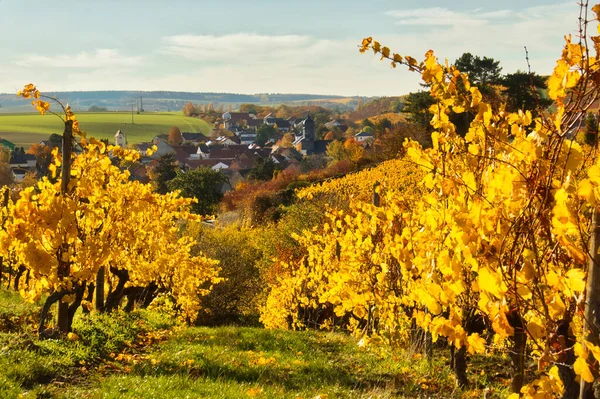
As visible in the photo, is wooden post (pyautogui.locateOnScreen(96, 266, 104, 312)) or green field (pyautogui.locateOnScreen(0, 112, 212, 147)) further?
green field (pyautogui.locateOnScreen(0, 112, 212, 147))

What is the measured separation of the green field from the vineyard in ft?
379

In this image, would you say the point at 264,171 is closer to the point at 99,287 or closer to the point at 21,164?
Result: the point at 21,164

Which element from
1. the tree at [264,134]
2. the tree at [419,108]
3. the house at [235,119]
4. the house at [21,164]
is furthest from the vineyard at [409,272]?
the house at [235,119]

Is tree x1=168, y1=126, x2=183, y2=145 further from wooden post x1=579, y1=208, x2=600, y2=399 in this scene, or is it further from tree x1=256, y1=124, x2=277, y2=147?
wooden post x1=579, y1=208, x2=600, y2=399

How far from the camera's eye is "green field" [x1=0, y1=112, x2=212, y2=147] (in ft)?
406

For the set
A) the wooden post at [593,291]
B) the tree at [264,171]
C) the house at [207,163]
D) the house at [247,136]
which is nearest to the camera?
the wooden post at [593,291]

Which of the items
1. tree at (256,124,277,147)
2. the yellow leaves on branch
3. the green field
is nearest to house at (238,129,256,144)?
tree at (256,124,277,147)

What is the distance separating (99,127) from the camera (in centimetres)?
13738

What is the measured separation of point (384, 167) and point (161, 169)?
113 ft

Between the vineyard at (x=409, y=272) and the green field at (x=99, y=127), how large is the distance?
116 metres

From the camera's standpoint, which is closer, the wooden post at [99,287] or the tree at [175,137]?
the wooden post at [99,287]

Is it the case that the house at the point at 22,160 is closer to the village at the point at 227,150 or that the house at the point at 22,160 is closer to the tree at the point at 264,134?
the village at the point at 227,150

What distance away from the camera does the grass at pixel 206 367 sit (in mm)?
6352

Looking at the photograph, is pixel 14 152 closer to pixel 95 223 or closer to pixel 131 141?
pixel 131 141
